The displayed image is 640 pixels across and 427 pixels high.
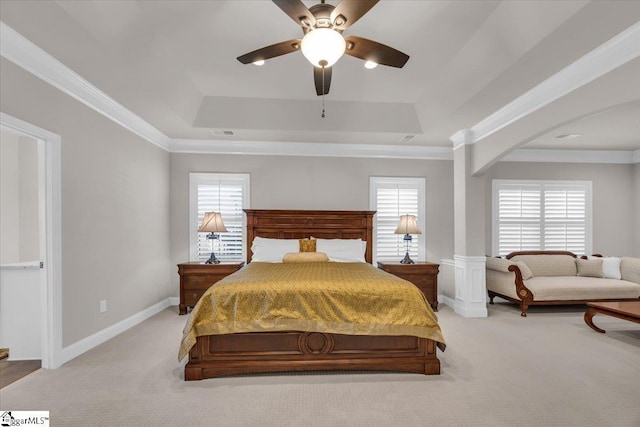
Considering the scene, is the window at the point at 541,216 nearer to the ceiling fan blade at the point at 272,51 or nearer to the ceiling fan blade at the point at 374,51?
the ceiling fan blade at the point at 374,51

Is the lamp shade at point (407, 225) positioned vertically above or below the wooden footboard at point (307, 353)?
above

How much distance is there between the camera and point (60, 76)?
9.87 ft

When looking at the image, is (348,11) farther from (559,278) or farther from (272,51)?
(559,278)

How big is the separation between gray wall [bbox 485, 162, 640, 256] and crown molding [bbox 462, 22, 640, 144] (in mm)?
2220

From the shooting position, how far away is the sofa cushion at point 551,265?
18.2 ft

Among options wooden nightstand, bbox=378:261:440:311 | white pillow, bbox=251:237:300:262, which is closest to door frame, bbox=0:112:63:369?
white pillow, bbox=251:237:300:262

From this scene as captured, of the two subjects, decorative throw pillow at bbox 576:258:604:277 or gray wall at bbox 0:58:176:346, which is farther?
decorative throw pillow at bbox 576:258:604:277

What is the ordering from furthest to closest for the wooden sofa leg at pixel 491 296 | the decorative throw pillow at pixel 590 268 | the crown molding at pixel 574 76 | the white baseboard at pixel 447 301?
the wooden sofa leg at pixel 491 296 → the decorative throw pillow at pixel 590 268 → the white baseboard at pixel 447 301 → the crown molding at pixel 574 76

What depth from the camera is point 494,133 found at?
4367 mm

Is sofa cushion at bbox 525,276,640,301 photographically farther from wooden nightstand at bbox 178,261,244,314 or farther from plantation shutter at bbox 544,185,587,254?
wooden nightstand at bbox 178,261,244,314

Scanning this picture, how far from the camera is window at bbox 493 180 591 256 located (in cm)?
597

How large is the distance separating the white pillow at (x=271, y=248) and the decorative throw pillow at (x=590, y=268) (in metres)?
4.81

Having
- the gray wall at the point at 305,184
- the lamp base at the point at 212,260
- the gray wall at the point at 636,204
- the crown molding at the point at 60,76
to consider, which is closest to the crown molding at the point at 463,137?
the gray wall at the point at 305,184

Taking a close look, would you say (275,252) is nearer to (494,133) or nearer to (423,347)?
(423,347)
